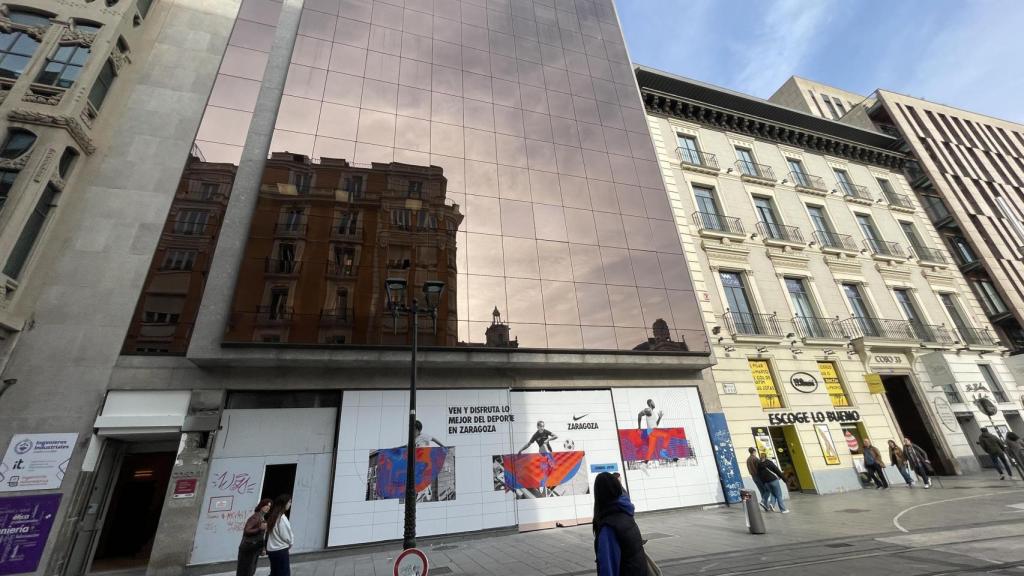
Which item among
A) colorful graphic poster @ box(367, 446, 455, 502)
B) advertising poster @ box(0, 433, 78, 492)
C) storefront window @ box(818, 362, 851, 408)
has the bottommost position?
colorful graphic poster @ box(367, 446, 455, 502)

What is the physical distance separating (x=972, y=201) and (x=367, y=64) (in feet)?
121

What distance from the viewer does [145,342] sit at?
10945 millimetres

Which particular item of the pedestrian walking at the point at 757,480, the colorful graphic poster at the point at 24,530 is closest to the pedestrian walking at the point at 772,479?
the pedestrian walking at the point at 757,480

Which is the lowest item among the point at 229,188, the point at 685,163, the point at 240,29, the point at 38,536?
the point at 38,536

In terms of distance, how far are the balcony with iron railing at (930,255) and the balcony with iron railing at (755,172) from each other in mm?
10170

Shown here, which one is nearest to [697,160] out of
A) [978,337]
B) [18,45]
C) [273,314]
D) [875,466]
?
[875,466]

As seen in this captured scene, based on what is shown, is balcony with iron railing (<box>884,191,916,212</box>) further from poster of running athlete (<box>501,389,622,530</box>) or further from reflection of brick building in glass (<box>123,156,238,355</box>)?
reflection of brick building in glass (<box>123,156,238,355</box>)

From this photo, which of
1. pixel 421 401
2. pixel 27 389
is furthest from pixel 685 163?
pixel 27 389

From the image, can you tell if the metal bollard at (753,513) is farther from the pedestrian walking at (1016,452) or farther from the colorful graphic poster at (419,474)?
the pedestrian walking at (1016,452)

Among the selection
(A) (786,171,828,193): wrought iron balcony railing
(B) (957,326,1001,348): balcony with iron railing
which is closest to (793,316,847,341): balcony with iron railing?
(A) (786,171,828,193): wrought iron balcony railing

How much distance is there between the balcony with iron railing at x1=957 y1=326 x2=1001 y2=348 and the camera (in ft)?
67.1

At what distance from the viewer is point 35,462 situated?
30.8 feet

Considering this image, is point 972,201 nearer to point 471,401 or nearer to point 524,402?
point 524,402

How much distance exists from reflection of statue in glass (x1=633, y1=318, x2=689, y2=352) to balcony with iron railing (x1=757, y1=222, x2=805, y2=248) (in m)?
8.52
